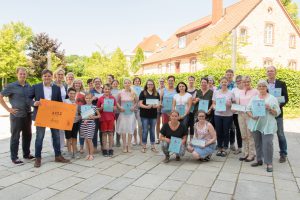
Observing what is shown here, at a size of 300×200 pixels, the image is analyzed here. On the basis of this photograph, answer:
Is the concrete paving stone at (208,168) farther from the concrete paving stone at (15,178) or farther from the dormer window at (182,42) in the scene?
the dormer window at (182,42)

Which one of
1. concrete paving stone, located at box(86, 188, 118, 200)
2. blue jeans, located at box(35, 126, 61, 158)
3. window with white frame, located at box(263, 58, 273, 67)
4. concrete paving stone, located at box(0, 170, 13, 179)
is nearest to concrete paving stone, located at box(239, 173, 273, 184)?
concrete paving stone, located at box(86, 188, 118, 200)

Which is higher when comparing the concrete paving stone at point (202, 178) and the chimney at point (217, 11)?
the chimney at point (217, 11)

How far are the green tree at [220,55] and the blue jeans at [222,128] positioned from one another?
12.7 metres

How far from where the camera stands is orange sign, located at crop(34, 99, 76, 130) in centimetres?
572

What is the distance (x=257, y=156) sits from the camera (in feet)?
20.0

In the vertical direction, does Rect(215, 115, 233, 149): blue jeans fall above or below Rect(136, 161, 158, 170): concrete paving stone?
above

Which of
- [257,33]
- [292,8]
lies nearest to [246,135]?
[257,33]

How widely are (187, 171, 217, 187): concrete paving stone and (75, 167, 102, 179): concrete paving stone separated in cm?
190

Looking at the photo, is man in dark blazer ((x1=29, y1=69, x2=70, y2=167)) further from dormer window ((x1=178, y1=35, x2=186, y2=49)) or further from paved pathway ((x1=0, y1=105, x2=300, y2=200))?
dormer window ((x1=178, y1=35, x2=186, y2=49))

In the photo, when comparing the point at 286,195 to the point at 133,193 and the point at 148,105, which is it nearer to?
the point at 133,193

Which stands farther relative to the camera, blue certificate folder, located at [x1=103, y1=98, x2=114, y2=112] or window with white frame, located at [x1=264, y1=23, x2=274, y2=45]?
window with white frame, located at [x1=264, y1=23, x2=274, y2=45]

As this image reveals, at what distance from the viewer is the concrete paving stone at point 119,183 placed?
15.8 feet

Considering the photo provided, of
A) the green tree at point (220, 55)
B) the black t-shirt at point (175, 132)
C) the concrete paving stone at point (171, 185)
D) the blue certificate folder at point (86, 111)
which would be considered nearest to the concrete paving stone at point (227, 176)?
the concrete paving stone at point (171, 185)

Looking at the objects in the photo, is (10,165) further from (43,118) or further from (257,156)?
(257,156)
